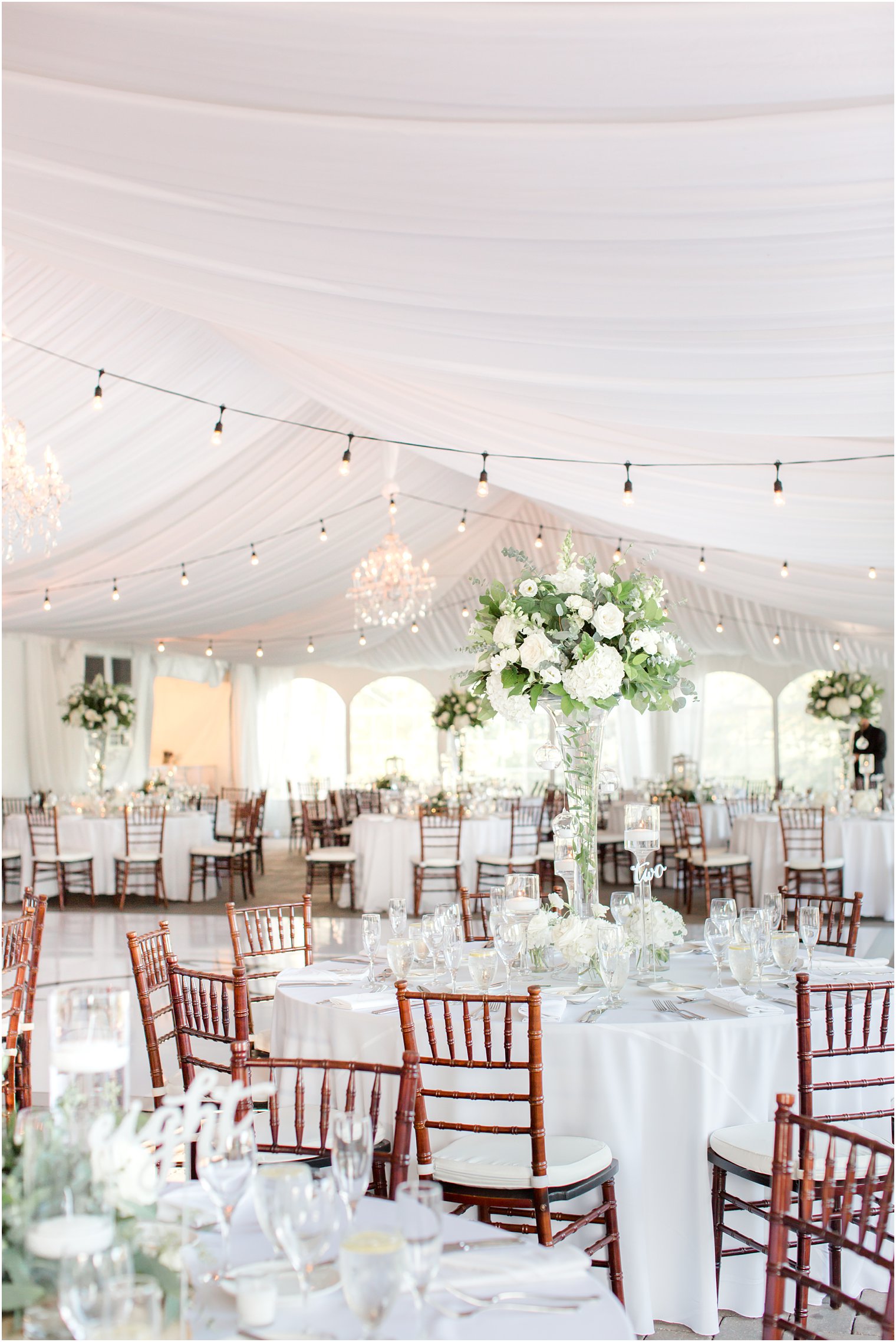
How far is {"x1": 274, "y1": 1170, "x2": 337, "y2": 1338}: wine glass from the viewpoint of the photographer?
1553 millimetres

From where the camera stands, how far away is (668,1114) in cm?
312

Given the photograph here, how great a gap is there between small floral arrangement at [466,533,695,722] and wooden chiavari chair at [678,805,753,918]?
5457 mm

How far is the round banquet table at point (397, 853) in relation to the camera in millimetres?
9711

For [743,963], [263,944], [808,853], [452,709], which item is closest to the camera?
[743,963]

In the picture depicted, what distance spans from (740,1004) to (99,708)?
1000cm

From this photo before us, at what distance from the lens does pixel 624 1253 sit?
3043 mm

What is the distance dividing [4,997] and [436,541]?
1000 cm

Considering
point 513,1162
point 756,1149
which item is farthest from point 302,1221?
point 756,1149

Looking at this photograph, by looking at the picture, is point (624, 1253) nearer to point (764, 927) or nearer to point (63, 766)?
point (764, 927)

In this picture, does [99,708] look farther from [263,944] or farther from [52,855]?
[263,944]

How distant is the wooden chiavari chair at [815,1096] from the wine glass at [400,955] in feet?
3.48

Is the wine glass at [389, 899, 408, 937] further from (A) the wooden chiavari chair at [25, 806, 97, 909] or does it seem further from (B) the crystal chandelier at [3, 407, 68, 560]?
(A) the wooden chiavari chair at [25, 806, 97, 909]

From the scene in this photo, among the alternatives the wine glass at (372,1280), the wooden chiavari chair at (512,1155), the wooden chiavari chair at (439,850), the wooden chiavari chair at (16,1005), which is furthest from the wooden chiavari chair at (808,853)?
the wine glass at (372,1280)

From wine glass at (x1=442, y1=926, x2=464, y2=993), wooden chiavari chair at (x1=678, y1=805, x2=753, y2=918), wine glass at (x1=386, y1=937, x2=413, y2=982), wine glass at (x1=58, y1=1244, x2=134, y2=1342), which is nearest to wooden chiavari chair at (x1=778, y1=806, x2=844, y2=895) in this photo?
wooden chiavari chair at (x1=678, y1=805, x2=753, y2=918)
